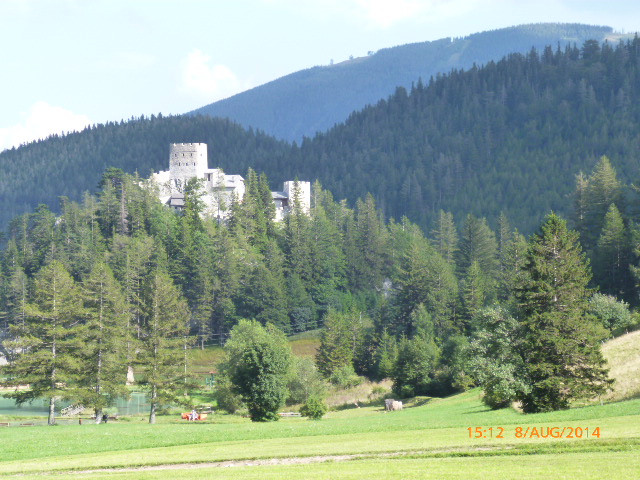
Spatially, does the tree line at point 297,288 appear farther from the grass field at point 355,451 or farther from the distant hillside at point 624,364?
the grass field at point 355,451

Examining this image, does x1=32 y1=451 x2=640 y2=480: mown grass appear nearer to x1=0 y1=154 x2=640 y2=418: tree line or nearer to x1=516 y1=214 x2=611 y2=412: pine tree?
x1=516 y1=214 x2=611 y2=412: pine tree

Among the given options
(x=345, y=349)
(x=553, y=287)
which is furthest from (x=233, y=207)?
(x=553, y=287)

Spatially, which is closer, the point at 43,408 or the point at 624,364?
the point at 624,364

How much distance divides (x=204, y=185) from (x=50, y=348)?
98222mm

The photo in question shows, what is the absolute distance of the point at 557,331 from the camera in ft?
154

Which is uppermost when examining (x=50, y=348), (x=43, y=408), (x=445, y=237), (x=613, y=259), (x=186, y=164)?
(x=186, y=164)

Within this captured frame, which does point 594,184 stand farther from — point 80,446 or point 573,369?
point 80,446

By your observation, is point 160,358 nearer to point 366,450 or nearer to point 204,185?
point 366,450

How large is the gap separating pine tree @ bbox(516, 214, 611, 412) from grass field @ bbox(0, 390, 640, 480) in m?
2.64

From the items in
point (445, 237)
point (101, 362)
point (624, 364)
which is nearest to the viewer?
point (624, 364)

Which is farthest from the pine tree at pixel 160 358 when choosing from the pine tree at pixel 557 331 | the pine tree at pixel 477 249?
the pine tree at pixel 477 249

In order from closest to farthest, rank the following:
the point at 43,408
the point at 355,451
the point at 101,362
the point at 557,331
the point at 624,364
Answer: the point at 355,451 → the point at 557,331 → the point at 624,364 → the point at 101,362 → the point at 43,408

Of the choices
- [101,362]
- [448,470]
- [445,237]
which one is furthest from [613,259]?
[448,470]

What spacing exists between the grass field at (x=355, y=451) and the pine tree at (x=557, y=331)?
2637mm
